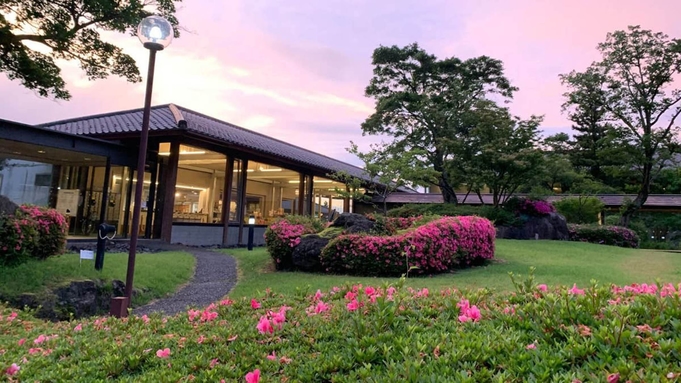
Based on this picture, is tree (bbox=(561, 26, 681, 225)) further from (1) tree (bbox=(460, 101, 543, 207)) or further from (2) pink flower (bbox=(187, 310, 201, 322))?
(2) pink flower (bbox=(187, 310, 201, 322))

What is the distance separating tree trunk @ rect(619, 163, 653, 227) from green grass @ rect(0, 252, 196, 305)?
1989cm

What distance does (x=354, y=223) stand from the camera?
8.17 meters

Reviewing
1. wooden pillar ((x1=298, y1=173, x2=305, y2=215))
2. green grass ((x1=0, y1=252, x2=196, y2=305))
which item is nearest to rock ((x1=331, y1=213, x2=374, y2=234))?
green grass ((x1=0, y1=252, x2=196, y2=305))

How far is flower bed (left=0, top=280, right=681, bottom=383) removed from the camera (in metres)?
1.50

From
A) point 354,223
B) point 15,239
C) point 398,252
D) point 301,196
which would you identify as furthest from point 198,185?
point 398,252

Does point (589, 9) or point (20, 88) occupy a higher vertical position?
point (589, 9)

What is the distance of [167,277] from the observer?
6.92 meters

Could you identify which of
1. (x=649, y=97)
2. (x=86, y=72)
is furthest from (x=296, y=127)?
(x=649, y=97)

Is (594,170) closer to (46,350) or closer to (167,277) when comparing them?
(167,277)

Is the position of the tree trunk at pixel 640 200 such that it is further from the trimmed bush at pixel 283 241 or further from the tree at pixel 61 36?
the tree at pixel 61 36

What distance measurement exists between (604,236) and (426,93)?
32.1ft

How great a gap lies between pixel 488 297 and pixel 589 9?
767cm

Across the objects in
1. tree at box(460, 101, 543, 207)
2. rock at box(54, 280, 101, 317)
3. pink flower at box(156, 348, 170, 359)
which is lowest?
rock at box(54, 280, 101, 317)

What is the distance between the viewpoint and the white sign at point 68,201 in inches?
439
